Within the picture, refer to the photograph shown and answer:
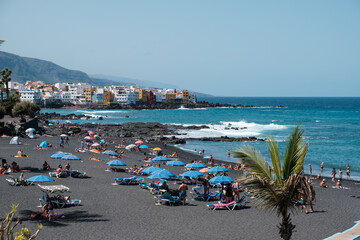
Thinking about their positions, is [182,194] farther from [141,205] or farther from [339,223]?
[339,223]

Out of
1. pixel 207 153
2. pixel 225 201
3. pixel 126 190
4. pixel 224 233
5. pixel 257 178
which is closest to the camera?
pixel 257 178

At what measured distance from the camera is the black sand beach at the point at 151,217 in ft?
42.4

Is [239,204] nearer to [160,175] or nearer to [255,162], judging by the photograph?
[160,175]

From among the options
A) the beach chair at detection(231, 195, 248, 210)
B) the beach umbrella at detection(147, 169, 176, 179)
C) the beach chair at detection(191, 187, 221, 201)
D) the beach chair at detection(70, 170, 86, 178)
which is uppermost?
the beach umbrella at detection(147, 169, 176, 179)

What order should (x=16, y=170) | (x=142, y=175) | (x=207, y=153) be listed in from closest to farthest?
(x=16, y=170) → (x=142, y=175) → (x=207, y=153)

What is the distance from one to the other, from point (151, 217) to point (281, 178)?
8.44 metres

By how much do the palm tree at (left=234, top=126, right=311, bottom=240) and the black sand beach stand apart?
19.4 ft

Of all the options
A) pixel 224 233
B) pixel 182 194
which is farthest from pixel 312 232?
pixel 182 194

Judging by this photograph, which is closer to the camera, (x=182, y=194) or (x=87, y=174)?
(x=182, y=194)

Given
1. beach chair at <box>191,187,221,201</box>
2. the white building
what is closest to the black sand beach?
beach chair at <box>191,187,221,201</box>

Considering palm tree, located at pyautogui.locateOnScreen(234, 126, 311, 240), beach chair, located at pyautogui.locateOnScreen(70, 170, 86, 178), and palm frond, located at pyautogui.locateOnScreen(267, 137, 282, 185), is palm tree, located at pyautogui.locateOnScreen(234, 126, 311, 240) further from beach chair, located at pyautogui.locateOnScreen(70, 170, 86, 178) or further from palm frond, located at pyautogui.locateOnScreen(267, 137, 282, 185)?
beach chair, located at pyautogui.locateOnScreen(70, 170, 86, 178)

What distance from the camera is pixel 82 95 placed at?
152 meters

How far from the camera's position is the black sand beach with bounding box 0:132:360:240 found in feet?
42.4

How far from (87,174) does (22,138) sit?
2142cm
